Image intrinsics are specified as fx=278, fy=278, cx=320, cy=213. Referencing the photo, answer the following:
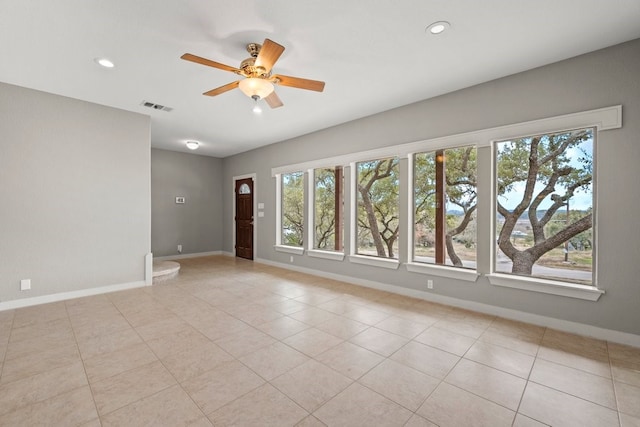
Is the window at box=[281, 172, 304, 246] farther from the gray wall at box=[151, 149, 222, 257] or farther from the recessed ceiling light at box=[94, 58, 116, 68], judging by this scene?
the recessed ceiling light at box=[94, 58, 116, 68]

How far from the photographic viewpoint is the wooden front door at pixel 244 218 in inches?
287

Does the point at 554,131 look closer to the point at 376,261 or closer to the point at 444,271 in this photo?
the point at 444,271

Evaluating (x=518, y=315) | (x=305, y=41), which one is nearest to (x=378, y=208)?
(x=518, y=315)

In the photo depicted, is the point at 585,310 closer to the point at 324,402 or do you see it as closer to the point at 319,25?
the point at 324,402

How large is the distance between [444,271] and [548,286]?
43.1 inches

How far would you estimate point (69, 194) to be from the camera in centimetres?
399

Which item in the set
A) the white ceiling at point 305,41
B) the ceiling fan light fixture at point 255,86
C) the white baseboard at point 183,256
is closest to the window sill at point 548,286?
the white ceiling at point 305,41

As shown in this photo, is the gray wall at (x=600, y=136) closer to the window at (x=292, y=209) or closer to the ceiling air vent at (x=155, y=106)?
the window at (x=292, y=209)

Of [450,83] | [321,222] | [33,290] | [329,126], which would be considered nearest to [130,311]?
[33,290]

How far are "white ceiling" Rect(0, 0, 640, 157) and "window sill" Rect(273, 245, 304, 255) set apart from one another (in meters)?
3.07

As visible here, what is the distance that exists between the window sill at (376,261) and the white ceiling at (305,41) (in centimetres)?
241

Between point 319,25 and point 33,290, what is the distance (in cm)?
485

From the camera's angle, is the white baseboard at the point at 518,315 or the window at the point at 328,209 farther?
the window at the point at 328,209

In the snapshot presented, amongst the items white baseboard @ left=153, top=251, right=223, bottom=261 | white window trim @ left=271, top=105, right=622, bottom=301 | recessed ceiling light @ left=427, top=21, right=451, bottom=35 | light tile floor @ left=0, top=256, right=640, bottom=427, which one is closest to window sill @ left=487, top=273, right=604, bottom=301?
white window trim @ left=271, top=105, right=622, bottom=301
